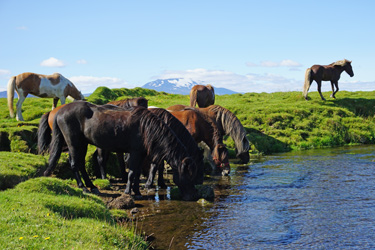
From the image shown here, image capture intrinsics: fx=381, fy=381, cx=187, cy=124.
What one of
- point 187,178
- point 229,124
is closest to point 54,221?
point 187,178

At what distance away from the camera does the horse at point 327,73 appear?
27188 millimetres

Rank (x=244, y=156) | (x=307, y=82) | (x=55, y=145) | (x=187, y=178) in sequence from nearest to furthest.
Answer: (x=187, y=178), (x=55, y=145), (x=244, y=156), (x=307, y=82)

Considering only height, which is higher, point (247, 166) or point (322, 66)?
point (322, 66)

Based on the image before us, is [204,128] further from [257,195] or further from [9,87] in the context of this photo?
[9,87]

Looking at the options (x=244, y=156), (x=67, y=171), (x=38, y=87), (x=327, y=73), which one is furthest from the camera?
(x=327, y=73)

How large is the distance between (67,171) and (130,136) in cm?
299

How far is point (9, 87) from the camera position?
55.4 feet

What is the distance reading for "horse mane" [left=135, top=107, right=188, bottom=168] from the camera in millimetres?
9758

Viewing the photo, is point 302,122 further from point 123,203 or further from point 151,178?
point 123,203

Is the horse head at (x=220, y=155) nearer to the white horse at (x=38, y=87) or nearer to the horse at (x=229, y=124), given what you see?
the horse at (x=229, y=124)

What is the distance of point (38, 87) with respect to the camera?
693 inches

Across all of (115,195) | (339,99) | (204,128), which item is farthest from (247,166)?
(339,99)

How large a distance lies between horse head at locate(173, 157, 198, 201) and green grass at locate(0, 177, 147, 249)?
2227mm

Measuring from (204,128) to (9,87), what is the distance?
9.66 metres
